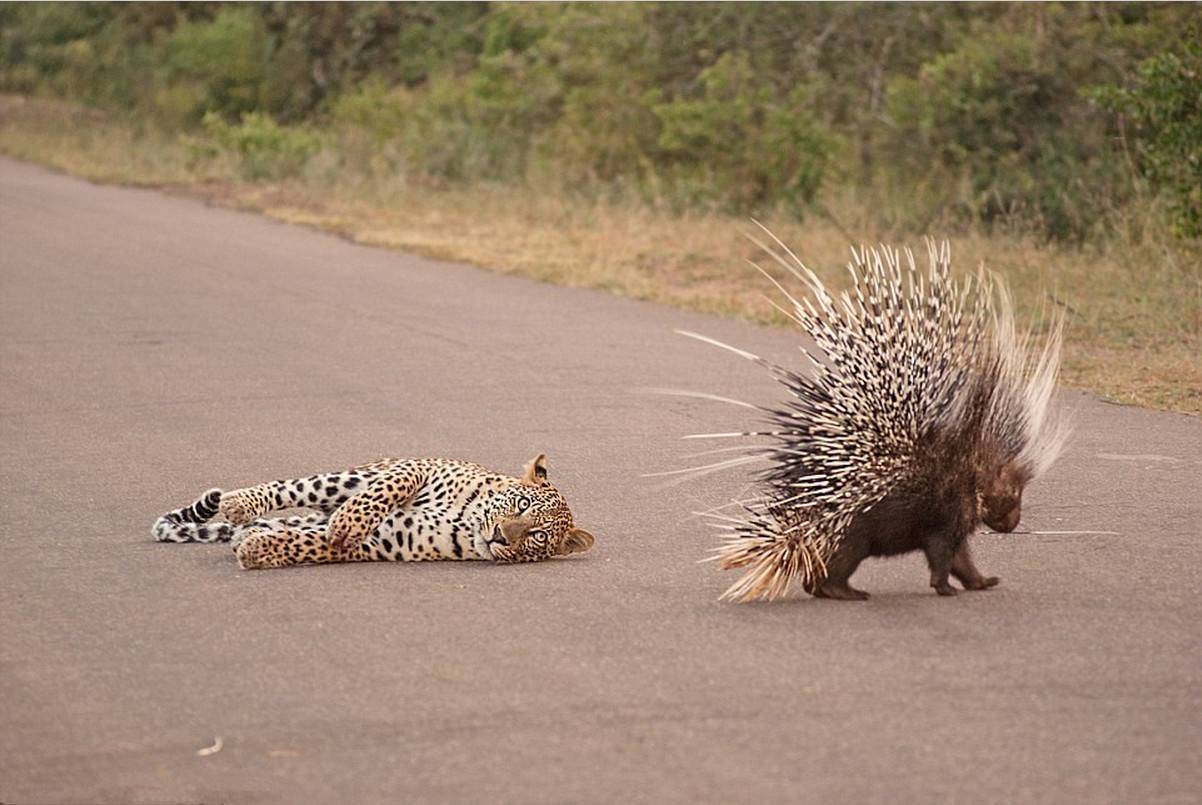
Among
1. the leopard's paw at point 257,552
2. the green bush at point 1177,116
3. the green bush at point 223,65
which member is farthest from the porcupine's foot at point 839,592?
the green bush at point 223,65

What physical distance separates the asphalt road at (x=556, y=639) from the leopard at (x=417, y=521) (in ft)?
0.32

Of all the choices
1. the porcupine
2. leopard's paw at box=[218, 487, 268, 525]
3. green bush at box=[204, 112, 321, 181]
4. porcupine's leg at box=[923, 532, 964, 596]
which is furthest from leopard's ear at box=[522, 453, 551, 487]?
green bush at box=[204, 112, 321, 181]

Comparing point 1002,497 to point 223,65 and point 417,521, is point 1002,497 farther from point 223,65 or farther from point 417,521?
point 223,65

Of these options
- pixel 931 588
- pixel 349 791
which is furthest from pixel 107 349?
pixel 349 791

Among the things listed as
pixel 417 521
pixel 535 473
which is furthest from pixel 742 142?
pixel 417 521

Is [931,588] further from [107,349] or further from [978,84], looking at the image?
[978,84]

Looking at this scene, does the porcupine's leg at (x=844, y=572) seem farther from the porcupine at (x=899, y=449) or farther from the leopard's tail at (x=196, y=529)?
the leopard's tail at (x=196, y=529)

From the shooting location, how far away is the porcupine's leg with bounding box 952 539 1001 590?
6.43m

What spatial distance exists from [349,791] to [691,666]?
1.42 metres

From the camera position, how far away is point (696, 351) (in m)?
13.2

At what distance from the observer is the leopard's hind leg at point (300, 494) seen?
7305 mm

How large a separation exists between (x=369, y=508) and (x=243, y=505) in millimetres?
663

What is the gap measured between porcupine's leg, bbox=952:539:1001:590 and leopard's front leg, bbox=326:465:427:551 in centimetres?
224

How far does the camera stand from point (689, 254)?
1867cm
